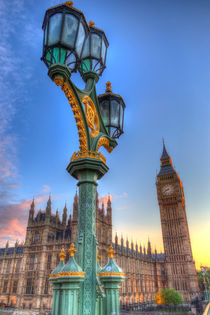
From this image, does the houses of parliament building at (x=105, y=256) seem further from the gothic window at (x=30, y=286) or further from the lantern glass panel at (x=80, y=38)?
the lantern glass panel at (x=80, y=38)

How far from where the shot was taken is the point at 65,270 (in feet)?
11.4

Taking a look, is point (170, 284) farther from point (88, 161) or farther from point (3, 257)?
point (88, 161)

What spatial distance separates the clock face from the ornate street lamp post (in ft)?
241

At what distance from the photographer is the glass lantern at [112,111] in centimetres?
606

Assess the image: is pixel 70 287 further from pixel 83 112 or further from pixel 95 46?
pixel 95 46

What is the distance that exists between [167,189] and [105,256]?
38.8 m

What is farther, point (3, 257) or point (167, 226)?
point (167, 226)

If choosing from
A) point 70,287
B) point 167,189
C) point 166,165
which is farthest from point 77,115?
point 166,165

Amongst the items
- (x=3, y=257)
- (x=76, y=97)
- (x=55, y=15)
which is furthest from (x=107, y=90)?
(x=3, y=257)

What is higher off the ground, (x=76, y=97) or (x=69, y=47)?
(x=69, y=47)

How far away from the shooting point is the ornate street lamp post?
3861 mm

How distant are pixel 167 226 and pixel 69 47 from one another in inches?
2922

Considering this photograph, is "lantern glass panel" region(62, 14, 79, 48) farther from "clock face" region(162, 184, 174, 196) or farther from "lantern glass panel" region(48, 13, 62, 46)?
"clock face" region(162, 184, 174, 196)

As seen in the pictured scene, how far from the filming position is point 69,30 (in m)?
4.27
